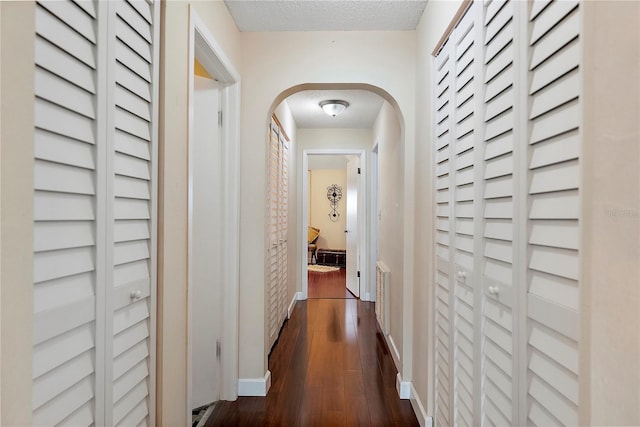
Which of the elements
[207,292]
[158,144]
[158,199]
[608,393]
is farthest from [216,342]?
[608,393]

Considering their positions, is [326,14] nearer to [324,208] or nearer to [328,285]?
[328,285]

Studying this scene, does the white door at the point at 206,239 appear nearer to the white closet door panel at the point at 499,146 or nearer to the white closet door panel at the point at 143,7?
the white closet door panel at the point at 143,7

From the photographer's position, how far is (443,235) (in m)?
1.77

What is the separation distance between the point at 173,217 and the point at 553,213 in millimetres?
1272

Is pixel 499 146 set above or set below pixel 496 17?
below

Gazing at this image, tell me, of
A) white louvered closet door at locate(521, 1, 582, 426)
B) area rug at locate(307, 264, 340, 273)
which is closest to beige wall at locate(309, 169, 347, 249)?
area rug at locate(307, 264, 340, 273)

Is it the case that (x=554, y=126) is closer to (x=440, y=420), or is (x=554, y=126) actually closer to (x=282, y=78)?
(x=440, y=420)

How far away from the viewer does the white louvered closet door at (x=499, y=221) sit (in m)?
1.07

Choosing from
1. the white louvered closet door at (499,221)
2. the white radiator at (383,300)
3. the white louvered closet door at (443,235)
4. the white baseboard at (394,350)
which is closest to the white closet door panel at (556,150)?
the white louvered closet door at (499,221)

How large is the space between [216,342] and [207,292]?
331 mm

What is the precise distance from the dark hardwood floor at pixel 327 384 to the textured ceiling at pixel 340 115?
2378mm

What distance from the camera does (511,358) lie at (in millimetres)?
1066

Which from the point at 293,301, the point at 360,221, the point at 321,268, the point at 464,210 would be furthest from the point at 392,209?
the point at 321,268

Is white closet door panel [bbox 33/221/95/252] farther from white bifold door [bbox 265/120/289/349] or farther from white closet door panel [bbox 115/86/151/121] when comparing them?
white bifold door [bbox 265/120/289/349]
